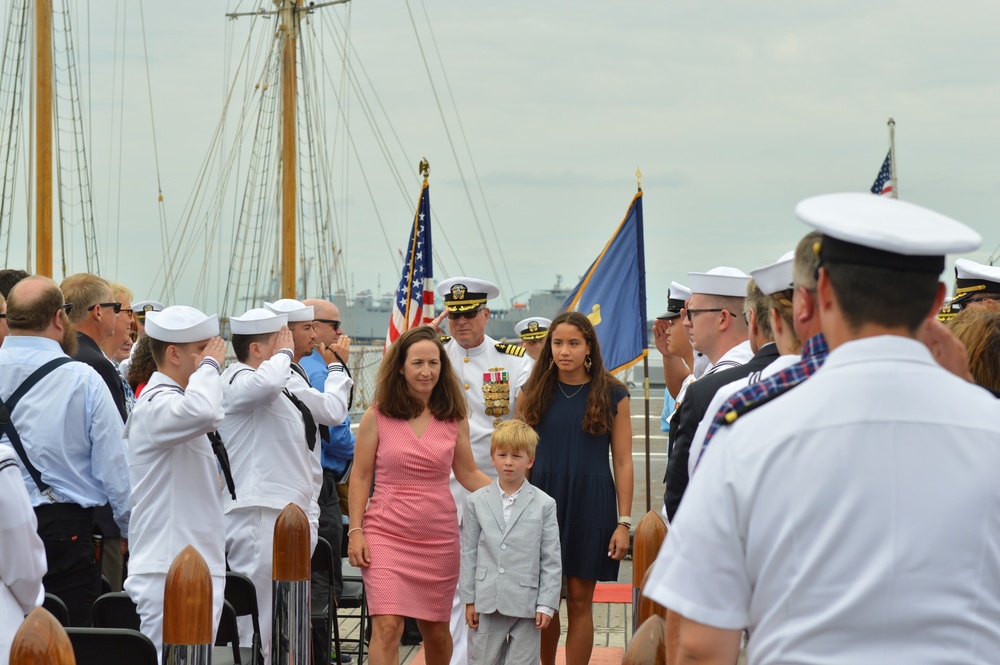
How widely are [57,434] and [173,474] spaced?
662 millimetres

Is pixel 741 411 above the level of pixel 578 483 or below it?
above

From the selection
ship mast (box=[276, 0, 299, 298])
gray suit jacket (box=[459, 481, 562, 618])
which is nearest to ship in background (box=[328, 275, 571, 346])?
ship mast (box=[276, 0, 299, 298])

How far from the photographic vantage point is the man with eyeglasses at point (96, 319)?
6.44 meters

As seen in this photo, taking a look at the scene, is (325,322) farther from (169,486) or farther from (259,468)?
(169,486)

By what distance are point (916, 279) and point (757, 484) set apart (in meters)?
0.47

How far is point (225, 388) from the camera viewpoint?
6.09 metres

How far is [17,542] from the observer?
329 centimetres

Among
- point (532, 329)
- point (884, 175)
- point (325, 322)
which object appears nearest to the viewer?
point (325, 322)

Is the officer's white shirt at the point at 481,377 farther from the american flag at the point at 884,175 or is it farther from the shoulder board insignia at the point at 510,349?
the american flag at the point at 884,175

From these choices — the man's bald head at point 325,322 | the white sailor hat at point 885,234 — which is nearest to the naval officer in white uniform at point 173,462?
the man's bald head at point 325,322

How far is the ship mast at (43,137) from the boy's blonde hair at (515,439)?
10.2 meters

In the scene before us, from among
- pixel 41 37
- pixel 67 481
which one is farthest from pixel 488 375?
pixel 41 37

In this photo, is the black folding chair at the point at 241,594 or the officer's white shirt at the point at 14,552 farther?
the black folding chair at the point at 241,594

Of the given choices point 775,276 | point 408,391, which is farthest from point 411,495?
point 775,276
